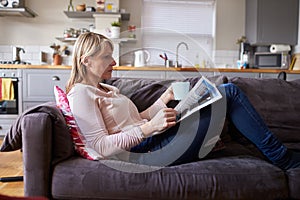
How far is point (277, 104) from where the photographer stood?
2105 millimetres

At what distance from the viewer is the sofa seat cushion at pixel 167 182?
1380 millimetres

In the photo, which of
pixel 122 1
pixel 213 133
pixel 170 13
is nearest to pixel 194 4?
pixel 170 13

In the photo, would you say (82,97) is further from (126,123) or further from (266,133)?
(266,133)

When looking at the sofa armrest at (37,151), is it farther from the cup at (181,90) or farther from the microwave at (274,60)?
the microwave at (274,60)

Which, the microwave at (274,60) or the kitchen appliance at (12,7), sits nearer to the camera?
the kitchen appliance at (12,7)

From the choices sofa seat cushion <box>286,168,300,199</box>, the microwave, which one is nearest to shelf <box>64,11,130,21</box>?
the microwave

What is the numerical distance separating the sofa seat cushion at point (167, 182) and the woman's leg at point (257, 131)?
10 cm

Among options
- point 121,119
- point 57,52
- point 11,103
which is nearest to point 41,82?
point 11,103

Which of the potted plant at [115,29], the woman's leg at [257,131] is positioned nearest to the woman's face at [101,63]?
the woman's leg at [257,131]

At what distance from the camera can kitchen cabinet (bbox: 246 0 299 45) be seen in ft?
14.6

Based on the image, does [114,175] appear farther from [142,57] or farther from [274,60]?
[274,60]

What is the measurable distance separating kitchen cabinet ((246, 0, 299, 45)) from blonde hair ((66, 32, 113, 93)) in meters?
3.29

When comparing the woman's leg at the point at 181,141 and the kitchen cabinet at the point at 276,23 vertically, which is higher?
the kitchen cabinet at the point at 276,23

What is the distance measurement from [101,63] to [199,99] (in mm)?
498
